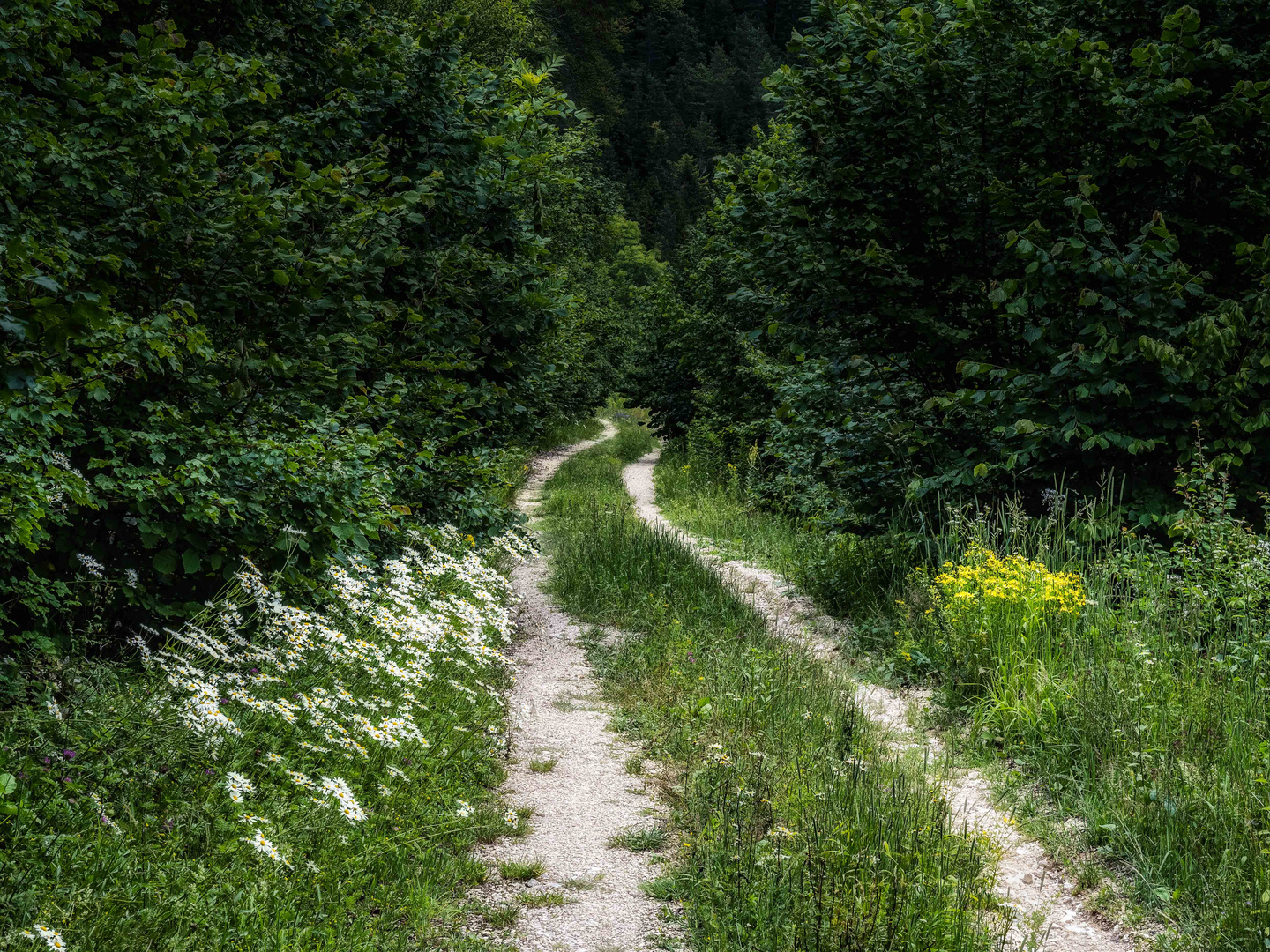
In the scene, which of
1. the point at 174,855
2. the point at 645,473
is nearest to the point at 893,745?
the point at 174,855

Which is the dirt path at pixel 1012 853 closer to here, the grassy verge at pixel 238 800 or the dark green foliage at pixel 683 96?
the grassy verge at pixel 238 800

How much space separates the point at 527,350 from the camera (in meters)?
9.11

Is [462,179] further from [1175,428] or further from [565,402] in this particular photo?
[565,402]

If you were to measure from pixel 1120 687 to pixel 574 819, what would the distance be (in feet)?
10.2

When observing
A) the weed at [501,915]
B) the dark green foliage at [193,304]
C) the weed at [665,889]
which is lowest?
the weed at [501,915]

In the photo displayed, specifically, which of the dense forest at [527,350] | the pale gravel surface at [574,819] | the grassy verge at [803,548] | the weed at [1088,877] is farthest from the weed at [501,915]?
the grassy verge at [803,548]

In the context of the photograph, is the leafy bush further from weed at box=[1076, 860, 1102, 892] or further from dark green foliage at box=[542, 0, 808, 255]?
dark green foliage at box=[542, 0, 808, 255]

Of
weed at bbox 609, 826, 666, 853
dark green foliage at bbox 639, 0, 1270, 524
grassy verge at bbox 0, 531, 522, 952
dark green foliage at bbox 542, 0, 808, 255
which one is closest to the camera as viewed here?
grassy verge at bbox 0, 531, 522, 952

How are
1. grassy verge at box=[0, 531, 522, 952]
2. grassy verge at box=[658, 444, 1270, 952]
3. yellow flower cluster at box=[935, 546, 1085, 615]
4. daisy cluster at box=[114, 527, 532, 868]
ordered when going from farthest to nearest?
yellow flower cluster at box=[935, 546, 1085, 615] < grassy verge at box=[658, 444, 1270, 952] < daisy cluster at box=[114, 527, 532, 868] < grassy verge at box=[0, 531, 522, 952]

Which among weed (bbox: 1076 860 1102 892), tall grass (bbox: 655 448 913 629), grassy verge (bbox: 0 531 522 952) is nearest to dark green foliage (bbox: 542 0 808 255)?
tall grass (bbox: 655 448 913 629)

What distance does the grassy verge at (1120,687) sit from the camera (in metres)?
3.53

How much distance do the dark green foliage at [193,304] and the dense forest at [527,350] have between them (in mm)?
30

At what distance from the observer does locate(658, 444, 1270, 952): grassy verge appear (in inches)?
139

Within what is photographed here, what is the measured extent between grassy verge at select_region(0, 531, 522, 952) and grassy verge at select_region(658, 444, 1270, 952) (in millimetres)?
2837
